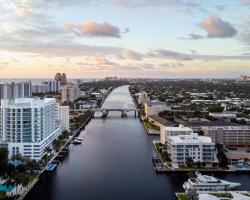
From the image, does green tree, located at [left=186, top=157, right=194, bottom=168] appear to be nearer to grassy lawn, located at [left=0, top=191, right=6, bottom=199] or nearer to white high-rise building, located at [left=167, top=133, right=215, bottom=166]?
white high-rise building, located at [left=167, top=133, right=215, bottom=166]

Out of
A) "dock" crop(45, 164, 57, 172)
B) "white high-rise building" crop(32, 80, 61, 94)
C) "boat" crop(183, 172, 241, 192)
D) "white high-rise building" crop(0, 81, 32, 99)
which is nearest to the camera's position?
"boat" crop(183, 172, 241, 192)

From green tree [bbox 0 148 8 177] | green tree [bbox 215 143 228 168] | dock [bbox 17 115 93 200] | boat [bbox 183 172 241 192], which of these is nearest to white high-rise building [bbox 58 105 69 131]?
dock [bbox 17 115 93 200]

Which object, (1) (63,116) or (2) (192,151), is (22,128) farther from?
(1) (63,116)

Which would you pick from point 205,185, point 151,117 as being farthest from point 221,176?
point 151,117

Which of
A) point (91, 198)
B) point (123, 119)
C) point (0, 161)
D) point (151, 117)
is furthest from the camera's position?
point (123, 119)

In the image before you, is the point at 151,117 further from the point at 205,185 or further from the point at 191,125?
the point at 205,185

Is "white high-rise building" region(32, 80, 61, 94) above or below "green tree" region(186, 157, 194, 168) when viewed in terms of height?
above
